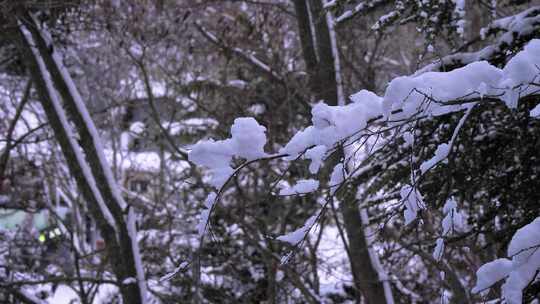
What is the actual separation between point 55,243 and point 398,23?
611 cm

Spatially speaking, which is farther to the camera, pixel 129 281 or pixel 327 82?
pixel 327 82

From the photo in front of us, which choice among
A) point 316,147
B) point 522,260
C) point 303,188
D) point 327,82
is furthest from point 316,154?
point 327,82

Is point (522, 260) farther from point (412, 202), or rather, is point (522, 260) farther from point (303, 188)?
point (303, 188)

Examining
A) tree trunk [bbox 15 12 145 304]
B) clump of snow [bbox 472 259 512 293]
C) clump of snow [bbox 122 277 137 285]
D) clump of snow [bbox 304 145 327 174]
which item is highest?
tree trunk [bbox 15 12 145 304]

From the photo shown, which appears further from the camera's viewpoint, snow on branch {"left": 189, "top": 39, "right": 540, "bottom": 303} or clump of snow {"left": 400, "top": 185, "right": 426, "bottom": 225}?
clump of snow {"left": 400, "top": 185, "right": 426, "bottom": 225}

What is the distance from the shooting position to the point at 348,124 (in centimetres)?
198

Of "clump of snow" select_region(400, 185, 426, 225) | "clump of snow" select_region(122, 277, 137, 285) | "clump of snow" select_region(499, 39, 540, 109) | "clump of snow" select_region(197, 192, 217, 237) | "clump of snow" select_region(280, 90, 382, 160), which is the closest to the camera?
"clump of snow" select_region(499, 39, 540, 109)

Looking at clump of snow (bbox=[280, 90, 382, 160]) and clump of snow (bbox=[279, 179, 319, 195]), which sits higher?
clump of snow (bbox=[280, 90, 382, 160])

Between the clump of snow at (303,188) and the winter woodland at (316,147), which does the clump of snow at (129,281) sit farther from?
the clump of snow at (303,188)

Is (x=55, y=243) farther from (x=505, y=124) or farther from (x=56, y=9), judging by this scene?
(x=505, y=124)

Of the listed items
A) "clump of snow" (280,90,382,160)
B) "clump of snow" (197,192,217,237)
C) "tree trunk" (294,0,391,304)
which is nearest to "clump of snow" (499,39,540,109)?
"clump of snow" (280,90,382,160)

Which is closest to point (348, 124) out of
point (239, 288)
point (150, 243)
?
point (239, 288)

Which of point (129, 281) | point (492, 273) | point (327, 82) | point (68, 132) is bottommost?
point (492, 273)

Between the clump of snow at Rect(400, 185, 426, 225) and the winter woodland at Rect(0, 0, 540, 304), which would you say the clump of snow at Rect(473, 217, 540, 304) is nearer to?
the winter woodland at Rect(0, 0, 540, 304)
